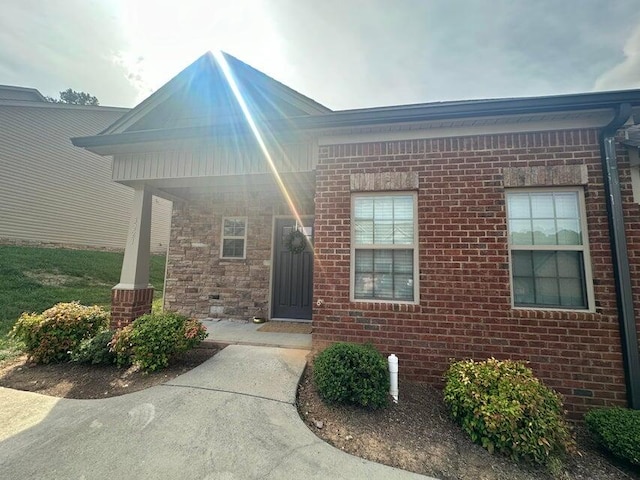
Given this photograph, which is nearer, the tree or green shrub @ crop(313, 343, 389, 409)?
green shrub @ crop(313, 343, 389, 409)

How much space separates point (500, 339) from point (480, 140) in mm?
2542

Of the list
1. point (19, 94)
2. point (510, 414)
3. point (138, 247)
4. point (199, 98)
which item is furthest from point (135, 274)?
point (19, 94)

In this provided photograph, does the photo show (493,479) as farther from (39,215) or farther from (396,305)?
Answer: (39,215)

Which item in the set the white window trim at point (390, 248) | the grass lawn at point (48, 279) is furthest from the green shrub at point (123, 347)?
the white window trim at point (390, 248)

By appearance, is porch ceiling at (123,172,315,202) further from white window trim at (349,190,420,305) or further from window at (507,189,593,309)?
window at (507,189,593,309)

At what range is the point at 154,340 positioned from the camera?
3.69 metres

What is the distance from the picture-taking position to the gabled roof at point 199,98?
4.77 metres

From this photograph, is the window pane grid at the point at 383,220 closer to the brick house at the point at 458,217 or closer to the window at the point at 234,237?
the brick house at the point at 458,217

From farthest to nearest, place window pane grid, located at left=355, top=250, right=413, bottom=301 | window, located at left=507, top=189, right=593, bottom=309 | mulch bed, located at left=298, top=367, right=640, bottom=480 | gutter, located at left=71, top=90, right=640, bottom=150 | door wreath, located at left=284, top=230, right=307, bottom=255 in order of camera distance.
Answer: door wreath, located at left=284, top=230, right=307, bottom=255
window pane grid, located at left=355, top=250, right=413, bottom=301
window, located at left=507, top=189, right=593, bottom=309
gutter, located at left=71, top=90, right=640, bottom=150
mulch bed, located at left=298, top=367, right=640, bottom=480

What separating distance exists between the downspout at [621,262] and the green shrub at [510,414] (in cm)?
120

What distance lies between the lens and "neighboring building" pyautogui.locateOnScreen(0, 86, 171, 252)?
33.6 ft

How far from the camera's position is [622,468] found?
2.48 meters

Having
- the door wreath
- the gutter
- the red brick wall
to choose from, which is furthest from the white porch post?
the red brick wall

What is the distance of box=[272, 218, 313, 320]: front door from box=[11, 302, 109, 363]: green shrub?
335 centimetres
